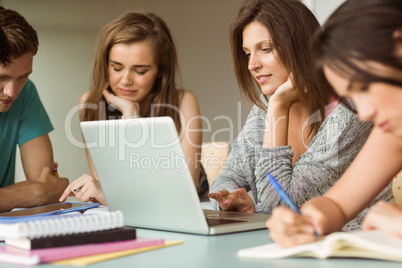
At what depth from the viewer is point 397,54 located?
0.80m

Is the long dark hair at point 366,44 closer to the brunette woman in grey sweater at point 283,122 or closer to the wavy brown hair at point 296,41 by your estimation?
the brunette woman in grey sweater at point 283,122

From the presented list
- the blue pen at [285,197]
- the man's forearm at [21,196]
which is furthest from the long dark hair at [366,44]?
the man's forearm at [21,196]

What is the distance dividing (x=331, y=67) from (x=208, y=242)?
0.37m

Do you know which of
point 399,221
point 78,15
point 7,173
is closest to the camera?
point 399,221

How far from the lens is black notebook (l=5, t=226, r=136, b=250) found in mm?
819

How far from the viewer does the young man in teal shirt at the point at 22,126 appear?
1729mm

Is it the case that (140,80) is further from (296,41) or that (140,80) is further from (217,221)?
(217,221)

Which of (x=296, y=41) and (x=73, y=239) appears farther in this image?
(x=296, y=41)

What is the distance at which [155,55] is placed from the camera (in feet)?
7.75

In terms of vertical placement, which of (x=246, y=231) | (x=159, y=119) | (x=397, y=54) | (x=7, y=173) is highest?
(x=397, y=54)

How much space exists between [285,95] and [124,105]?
3.23ft

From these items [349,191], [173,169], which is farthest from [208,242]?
[349,191]

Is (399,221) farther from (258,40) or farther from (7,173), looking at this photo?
(7,173)

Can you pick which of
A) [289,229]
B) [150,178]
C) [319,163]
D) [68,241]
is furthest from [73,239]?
[319,163]
